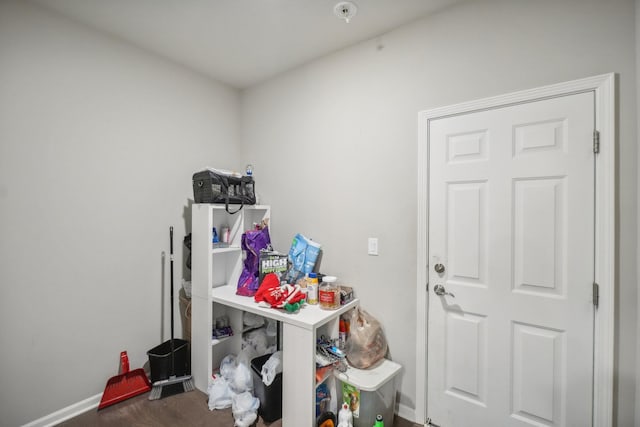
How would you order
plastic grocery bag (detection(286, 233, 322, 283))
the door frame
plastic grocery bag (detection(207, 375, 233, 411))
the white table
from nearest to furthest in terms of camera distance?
the door frame → the white table → plastic grocery bag (detection(207, 375, 233, 411)) → plastic grocery bag (detection(286, 233, 322, 283))

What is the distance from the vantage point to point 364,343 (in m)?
1.84

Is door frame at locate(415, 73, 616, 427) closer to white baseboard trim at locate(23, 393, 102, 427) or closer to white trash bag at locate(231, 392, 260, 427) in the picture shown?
white trash bag at locate(231, 392, 260, 427)

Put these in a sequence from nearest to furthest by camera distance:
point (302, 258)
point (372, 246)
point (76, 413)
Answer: point (76, 413), point (372, 246), point (302, 258)

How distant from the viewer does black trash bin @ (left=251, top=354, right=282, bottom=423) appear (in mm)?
1833

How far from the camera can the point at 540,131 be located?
4.86ft

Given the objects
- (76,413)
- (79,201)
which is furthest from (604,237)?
(76,413)

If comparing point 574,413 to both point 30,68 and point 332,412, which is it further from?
point 30,68

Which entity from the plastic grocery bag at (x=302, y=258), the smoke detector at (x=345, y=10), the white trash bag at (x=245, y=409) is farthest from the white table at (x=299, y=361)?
the smoke detector at (x=345, y=10)

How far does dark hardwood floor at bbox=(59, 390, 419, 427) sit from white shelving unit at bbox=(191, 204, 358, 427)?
0.19 m

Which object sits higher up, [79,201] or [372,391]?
[79,201]

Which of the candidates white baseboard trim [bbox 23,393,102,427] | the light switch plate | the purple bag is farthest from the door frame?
white baseboard trim [bbox 23,393,102,427]

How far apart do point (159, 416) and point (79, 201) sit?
5.09ft

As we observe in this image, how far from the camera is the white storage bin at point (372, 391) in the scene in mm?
1679

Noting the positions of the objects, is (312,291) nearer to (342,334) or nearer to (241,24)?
(342,334)
